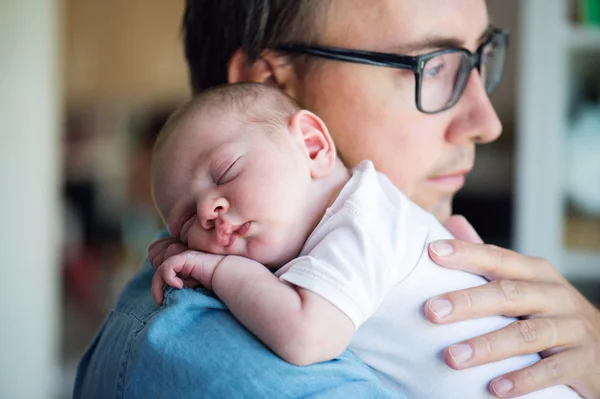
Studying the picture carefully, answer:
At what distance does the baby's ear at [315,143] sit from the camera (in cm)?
100

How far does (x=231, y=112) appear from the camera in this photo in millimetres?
999

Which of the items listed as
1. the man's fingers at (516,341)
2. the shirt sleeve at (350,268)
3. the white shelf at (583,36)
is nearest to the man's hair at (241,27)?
the shirt sleeve at (350,268)

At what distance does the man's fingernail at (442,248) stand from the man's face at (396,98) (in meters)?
0.29

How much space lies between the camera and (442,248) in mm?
964

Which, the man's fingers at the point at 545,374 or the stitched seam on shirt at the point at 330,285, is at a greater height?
the stitched seam on shirt at the point at 330,285

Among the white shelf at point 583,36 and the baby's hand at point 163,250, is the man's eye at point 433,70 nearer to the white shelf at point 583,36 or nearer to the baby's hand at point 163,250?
the baby's hand at point 163,250

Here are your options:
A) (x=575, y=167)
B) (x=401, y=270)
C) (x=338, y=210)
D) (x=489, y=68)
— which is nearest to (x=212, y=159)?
(x=338, y=210)

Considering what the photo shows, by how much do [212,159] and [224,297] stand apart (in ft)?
0.69

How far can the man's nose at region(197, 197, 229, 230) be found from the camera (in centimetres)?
93

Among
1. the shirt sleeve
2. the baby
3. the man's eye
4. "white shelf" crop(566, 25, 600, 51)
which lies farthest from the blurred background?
the shirt sleeve

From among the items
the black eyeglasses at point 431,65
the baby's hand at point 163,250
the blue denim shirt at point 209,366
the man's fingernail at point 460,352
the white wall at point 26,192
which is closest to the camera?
the blue denim shirt at point 209,366

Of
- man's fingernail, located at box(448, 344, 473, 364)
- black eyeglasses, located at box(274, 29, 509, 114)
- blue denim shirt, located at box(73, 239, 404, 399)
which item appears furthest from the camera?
black eyeglasses, located at box(274, 29, 509, 114)

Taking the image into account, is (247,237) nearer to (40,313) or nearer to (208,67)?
(208,67)

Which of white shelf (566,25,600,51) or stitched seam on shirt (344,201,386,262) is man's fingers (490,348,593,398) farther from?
white shelf (566,25,600,51)
